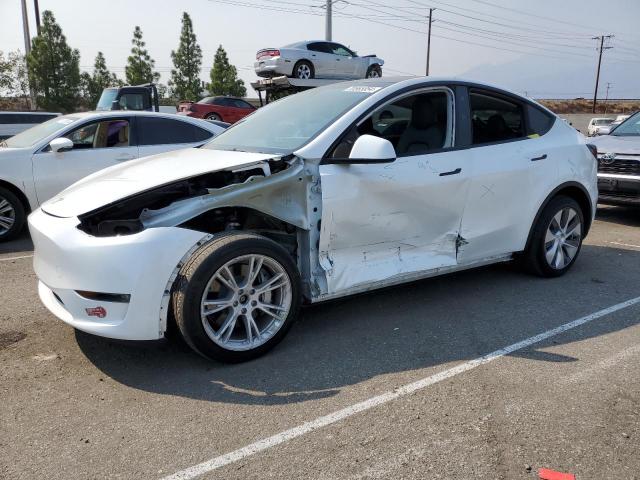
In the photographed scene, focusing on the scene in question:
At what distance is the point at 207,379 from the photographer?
3201 mm

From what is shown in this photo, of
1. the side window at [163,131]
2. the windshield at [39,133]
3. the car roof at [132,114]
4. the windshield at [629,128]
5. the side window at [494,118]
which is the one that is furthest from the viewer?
the windshield at [629,128]

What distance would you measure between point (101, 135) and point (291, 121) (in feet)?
14.1

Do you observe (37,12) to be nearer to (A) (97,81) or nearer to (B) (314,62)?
(A) (97,81)

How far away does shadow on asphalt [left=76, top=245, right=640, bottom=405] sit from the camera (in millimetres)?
3172

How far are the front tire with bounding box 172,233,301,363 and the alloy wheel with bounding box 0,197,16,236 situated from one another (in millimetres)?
4860

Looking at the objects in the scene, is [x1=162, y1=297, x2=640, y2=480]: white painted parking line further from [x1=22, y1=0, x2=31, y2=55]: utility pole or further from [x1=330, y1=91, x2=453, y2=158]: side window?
[x1=22, y1=0, x2=31, y2=55]: utility pole

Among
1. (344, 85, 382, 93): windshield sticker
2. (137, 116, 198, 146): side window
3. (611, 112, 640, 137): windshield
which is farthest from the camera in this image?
(611, 112, 640, 137): windshield

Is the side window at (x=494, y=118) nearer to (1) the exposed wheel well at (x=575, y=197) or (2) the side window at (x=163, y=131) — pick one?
(1) the exposed wheel well at (x=575, y=197)

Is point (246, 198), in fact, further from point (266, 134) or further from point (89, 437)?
point (89, 437)

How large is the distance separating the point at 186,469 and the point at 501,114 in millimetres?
3797

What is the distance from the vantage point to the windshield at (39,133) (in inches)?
284

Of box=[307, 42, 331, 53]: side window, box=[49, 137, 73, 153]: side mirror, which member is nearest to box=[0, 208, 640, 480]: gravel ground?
box=[49, 137, 73, 153]: side mirror

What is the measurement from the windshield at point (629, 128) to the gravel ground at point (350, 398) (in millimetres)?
5374

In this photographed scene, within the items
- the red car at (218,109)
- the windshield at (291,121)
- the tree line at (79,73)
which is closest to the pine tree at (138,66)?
Result: the tree line at (79,73)
